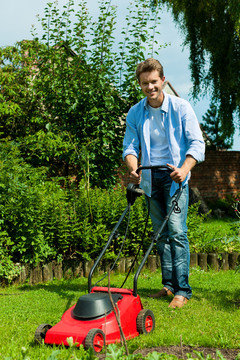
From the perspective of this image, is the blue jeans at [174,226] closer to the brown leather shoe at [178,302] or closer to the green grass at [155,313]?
the brown leather shoe at [178,302]

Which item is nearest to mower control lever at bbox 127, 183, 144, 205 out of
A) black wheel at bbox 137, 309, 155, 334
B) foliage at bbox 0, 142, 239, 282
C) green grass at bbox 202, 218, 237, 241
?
black wheel at bbox 137, 309, 155, 334

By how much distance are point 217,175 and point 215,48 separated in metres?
4.46

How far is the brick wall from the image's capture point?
15930 millimetres

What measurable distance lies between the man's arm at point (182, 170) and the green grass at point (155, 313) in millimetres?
1050

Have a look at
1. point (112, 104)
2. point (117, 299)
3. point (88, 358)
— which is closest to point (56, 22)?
point (112, 104)

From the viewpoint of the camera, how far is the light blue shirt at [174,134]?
3846 mm

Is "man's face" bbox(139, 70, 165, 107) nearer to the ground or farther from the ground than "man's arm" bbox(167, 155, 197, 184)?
farther from the ground

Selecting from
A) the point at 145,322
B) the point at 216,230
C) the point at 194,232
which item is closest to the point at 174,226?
the point at 145,322

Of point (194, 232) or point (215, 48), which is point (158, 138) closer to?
point (194, 232)

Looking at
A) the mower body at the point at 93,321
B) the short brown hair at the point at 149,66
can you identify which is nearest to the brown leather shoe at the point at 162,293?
the mower body at the point at 93,321

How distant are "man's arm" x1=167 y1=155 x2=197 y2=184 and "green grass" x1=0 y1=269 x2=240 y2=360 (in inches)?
41.3

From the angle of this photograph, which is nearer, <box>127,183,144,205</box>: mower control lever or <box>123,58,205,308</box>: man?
<box>127,183,144,205</box>: mower control lever

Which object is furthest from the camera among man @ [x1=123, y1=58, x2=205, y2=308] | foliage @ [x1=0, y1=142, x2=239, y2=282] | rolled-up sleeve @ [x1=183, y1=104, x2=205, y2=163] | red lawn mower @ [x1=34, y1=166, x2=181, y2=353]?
foliage @ [x1=0, y1=142, x2=239, y2=282]

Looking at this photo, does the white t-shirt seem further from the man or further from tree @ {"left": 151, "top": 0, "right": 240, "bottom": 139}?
tree @ {"left": 151, "top": 0, "right": 240, "bottom": 139}
